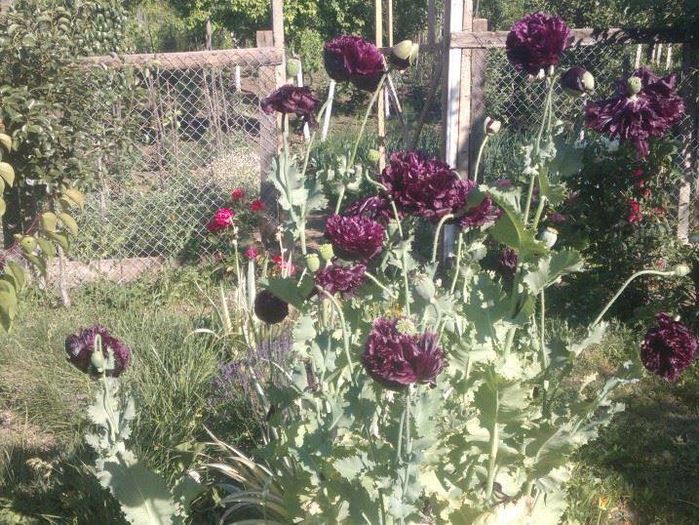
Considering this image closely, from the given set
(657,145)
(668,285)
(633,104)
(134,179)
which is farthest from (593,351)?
(134,179)

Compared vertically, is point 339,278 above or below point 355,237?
below

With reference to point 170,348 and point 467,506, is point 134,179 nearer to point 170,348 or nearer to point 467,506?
point 170,348

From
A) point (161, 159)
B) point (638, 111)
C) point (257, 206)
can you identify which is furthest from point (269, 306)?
point (161, 159)

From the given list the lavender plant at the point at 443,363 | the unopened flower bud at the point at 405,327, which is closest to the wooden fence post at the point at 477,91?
the lavender plant at the point at 443,363

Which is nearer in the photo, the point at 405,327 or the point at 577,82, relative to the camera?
the point at 405,327

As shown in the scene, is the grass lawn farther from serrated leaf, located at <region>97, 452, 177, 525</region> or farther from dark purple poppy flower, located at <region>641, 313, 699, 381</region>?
dark purple poppy flower, located at <region>641, 313, 699, 381</region>

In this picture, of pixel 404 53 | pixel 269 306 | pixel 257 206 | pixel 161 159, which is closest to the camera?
pixel 404 53

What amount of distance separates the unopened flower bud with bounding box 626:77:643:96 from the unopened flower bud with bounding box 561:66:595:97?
89 millimetres

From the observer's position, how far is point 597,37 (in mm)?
5492

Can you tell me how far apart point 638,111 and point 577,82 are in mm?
169

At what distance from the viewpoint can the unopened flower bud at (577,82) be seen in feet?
6.77

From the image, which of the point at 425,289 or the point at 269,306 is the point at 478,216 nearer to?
the point at 425,289

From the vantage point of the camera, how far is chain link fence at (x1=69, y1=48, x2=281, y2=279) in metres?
5.48

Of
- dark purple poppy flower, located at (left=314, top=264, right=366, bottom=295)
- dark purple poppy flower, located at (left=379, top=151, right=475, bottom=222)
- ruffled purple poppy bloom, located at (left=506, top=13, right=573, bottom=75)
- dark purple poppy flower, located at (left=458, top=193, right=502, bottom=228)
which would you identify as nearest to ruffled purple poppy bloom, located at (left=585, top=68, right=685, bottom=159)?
ruffled purple poppy bloom, located at (left=506, top=13, right=573, bottom=75)
